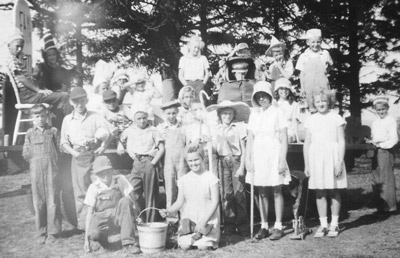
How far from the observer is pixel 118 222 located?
19.5 ft

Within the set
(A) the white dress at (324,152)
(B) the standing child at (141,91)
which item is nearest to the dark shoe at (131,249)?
(A) the white dress at (324,152)

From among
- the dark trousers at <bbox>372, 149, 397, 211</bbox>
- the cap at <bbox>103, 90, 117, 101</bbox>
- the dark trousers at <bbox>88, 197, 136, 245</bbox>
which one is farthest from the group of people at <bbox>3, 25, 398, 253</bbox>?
the cap at <bbox>103, 90, 117, 101</bbox>

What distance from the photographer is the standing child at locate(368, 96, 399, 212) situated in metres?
7.52

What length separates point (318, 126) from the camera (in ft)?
21.4

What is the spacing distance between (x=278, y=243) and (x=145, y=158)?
7.33 ft

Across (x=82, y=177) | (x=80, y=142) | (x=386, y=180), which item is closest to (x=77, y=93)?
(x=80, y=142)

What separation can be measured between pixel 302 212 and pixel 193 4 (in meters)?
9.13

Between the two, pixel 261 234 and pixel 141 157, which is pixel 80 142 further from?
pixel 261 234

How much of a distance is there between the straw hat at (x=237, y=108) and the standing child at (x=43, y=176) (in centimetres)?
249

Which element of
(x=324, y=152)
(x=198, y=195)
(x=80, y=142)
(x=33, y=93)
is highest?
(x=33, y=93)

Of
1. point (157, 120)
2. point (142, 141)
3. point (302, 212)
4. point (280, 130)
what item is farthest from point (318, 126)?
point (157, 120)

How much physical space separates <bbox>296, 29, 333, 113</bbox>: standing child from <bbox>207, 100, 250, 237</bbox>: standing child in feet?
6.82

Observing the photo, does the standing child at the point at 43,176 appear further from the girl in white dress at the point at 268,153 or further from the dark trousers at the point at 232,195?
the girl in white dress at the point at 268,153

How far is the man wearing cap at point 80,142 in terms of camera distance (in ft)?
21.6
